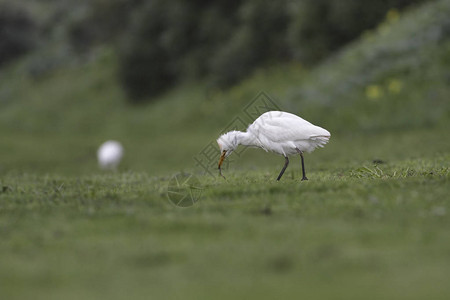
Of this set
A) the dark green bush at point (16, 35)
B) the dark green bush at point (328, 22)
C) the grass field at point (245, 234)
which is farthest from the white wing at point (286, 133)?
the dark green bush at point (16, 35)

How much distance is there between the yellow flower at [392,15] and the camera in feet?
89.0

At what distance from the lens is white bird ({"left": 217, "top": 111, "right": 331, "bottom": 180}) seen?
9.83 m

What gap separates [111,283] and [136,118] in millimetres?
34672

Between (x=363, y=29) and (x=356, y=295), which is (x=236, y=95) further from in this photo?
(x=356, y=295)

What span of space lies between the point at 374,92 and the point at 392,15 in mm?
6555

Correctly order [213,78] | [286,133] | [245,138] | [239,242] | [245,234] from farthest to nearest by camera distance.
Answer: [213,78] → [245,138] → [286,133] → [245,234] → [239,242]

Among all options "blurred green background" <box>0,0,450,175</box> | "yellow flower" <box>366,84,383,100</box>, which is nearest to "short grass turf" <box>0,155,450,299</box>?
"blurred green background" <box>0,0,450,175</box>

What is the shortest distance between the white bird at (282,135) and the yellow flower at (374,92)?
13.7 meters

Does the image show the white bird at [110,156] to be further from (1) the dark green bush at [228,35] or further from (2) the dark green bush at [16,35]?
(2) the dark green bush at [16,35]

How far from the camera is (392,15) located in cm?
2769

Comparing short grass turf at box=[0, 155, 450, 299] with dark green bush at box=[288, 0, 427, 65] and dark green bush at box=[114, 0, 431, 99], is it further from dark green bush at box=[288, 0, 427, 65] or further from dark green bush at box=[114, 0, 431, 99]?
dark green bush at box=[114, 0, 431, 99]

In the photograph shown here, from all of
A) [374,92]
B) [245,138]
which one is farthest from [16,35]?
[245,138]

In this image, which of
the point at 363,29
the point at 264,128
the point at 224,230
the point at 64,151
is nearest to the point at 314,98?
the point at 363,29

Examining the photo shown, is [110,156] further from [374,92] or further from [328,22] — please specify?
[328,22]
